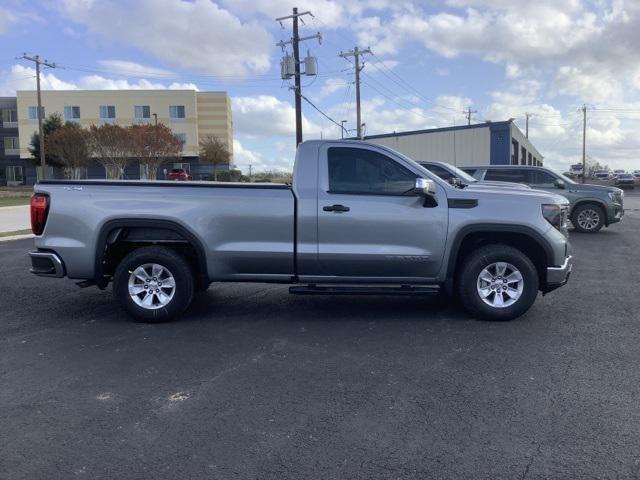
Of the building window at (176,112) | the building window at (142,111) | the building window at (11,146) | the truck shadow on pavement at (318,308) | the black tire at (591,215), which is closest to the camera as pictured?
the truck shadow on pavement at (318,308)

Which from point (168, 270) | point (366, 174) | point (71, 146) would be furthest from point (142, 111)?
point (366, 174)

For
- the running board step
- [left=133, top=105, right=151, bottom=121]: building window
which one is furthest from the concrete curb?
[left=133, top=105, right=151, bottom=121]: building window

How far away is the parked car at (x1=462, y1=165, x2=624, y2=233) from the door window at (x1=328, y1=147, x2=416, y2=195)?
9579mm

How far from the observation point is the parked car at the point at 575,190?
15.1 meters

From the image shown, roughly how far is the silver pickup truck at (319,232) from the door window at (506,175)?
9282mm

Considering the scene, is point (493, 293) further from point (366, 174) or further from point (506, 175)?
point (506, 175)

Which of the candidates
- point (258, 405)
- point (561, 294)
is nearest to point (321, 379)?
point (258, 405)

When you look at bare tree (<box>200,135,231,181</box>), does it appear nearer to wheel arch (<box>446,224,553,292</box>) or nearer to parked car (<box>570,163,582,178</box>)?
parked car (<box>570,163,582,178</box>)

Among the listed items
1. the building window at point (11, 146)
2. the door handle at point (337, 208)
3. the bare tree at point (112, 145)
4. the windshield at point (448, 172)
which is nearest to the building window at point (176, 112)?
the building window at point (11, 146)

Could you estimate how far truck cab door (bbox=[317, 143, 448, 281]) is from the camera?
6059 mm

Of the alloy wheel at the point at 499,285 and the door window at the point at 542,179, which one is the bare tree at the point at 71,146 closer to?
the door window at the point at 542,179

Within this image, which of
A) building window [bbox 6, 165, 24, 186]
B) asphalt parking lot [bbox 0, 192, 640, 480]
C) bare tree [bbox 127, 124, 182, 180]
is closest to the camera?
asphalt parking lot [bbox 0, 192, 640, 480]

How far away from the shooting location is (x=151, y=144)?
157ft

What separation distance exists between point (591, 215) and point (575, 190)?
88 centimetres
